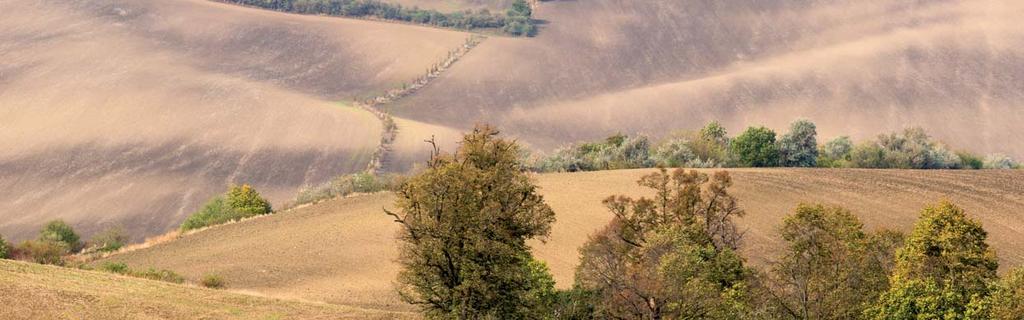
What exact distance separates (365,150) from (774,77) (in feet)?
201

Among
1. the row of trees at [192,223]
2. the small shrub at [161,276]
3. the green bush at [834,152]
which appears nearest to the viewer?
the small shrub at [161,276]

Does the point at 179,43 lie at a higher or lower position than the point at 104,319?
higher

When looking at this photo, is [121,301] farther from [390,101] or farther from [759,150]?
[390,101]

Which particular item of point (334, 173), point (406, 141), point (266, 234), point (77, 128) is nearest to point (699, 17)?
point (406, 141)

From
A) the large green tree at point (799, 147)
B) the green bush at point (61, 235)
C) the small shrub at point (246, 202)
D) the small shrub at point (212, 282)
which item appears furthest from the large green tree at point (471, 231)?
the large green tree at point (799, 147)

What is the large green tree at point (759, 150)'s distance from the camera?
349 feet

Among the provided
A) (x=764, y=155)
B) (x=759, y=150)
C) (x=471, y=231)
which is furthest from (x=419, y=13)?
(x=471, y=231)

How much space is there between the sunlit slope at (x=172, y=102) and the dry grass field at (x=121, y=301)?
5301 centimetres

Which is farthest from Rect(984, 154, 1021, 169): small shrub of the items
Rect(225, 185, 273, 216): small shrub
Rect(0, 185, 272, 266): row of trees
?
Rect(0, 185, 272, 266): row of trees

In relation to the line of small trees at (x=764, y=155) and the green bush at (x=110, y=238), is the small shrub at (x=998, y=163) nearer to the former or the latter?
the line of small trees at (x=764, y=155)

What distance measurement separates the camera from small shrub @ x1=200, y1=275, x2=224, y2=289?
210 ft

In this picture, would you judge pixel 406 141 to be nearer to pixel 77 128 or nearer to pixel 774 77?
pixel 77 128

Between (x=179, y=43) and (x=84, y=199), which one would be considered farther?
(x=179, y=43)

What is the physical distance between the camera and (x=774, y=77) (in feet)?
545
